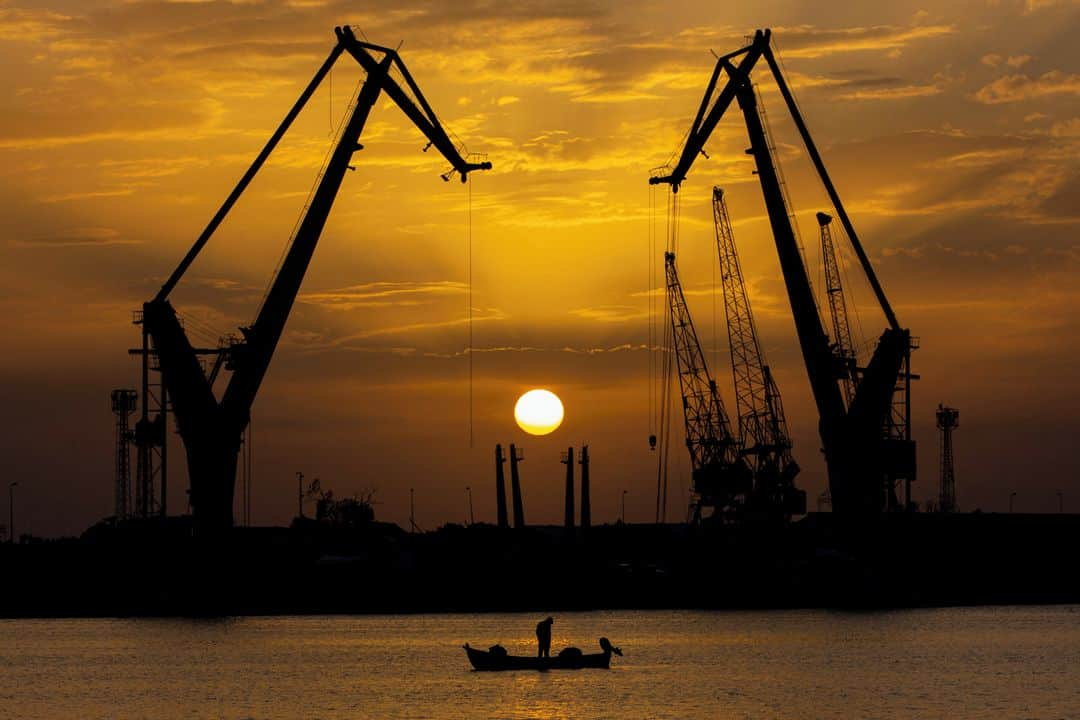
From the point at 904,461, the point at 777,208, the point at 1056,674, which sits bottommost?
the point at 1056,674

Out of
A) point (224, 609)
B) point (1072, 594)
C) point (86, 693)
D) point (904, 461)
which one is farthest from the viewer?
point (1072, 594)

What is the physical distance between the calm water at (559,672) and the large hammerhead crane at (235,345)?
8.79 m

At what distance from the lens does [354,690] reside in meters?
67.4

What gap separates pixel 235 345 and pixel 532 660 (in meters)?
43.8

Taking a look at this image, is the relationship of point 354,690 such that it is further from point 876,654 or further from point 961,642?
point 961,642

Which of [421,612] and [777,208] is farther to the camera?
[421,612]

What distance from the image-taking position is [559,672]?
240ft

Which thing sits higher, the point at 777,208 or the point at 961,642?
the point at 777,208

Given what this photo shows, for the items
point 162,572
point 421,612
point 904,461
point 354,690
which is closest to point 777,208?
point 904,461

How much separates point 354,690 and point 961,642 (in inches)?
1364

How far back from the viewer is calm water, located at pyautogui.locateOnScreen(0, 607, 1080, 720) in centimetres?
6112

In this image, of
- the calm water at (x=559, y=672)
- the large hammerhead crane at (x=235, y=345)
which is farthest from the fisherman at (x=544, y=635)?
the large hammerhead crane at (x=235, y=345)

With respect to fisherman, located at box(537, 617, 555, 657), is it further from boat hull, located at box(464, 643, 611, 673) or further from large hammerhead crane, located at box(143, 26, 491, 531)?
large hammerhead crane, located at box(143, 26, 491, 531)

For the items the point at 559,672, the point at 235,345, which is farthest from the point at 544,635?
the point at 235,345
